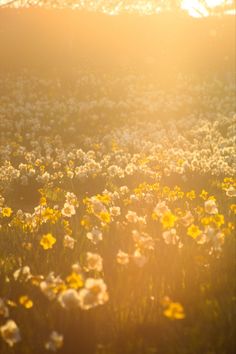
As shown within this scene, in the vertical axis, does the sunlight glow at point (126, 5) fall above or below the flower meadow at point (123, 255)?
above

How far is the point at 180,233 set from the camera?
5.93 meters

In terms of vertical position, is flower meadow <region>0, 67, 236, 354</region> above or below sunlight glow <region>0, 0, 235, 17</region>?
below

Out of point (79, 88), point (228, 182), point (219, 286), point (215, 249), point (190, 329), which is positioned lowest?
point (190, 329)

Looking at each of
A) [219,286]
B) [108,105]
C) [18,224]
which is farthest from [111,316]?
[108,105]

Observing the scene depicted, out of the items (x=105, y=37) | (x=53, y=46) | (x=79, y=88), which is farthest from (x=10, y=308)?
(x=105, y=37)

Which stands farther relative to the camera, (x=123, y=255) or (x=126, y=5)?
(x=126, y=5)

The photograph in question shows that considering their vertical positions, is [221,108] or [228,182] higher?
[221,108]

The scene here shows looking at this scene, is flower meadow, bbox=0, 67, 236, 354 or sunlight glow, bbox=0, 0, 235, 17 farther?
sunlight glow, bbox=0, 0, 235, 17

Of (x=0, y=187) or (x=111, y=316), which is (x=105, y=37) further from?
(x=111, y=316)

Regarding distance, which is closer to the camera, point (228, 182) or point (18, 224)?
point (18, 224)

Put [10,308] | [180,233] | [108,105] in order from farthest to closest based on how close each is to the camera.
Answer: [108,105] → [180,233] → [10,308]

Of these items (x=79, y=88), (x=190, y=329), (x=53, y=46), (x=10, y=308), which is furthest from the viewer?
(x=53, y=46)

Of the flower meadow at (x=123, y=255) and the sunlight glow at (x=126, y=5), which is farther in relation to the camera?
the sunlight glow at (x=126, y=5)

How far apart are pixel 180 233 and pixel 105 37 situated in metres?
25.5
